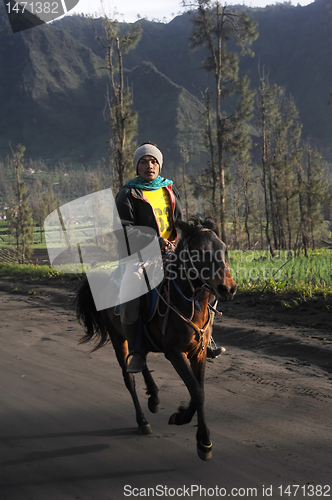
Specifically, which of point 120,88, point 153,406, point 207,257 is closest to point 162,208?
point 207,257

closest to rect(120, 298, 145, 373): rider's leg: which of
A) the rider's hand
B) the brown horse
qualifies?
the brown horse

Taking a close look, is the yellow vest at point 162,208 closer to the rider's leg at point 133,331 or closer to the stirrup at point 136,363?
the rider's leg at point 133,331

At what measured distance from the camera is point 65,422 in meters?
4.36

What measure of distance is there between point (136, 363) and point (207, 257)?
1.43 m

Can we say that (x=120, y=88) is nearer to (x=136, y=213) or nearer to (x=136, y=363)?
(x=136, y=213)

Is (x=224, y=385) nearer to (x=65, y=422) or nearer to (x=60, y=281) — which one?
(x=65, y=422)

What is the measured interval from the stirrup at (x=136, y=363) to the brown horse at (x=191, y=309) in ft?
0.44

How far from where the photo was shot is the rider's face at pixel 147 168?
4102 mm

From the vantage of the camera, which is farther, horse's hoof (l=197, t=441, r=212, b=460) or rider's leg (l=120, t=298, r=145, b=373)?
rider's leg (l=120, t=298, r=145, b=373)

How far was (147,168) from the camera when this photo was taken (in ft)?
13.5

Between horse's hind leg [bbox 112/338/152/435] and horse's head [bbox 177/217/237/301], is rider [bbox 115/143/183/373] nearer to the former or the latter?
horse's head [bbox 177/217/237/301]

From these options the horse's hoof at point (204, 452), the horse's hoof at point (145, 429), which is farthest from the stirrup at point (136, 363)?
the horse's hoof at point (204, 452)

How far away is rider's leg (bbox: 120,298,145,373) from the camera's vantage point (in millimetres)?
3998

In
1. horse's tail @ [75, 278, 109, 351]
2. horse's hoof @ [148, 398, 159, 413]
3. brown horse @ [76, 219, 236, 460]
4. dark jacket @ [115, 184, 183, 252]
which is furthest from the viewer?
horse's tail @ [75, 278, 109, 351]
